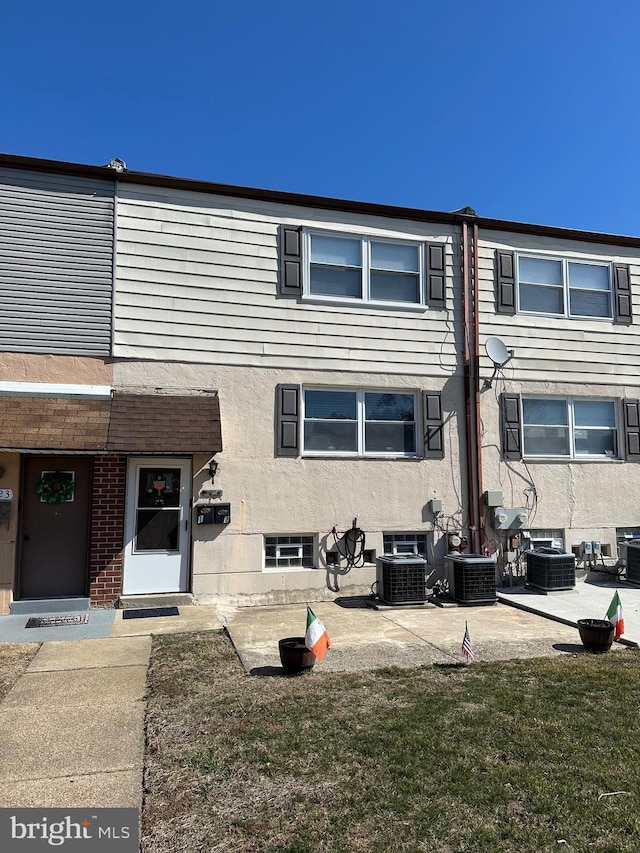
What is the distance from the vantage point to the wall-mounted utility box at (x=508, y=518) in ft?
33.1

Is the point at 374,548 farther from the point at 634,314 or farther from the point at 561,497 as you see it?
the point at 634,314

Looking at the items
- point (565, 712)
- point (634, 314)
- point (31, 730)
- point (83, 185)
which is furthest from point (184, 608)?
point (634, 314)

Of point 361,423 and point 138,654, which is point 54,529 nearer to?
point 138,654

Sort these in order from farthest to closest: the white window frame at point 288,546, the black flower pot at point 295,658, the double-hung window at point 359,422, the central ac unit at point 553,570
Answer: the double-hung window at point 359,422
the central ac unit at point 553,570
the white window frame at point 288,546
the black flower pot at point 295,658

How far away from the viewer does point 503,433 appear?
10.5 meters

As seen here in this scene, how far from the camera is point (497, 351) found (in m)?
10.3

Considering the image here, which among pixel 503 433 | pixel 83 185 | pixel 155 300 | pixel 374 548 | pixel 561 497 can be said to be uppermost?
pixel 83 185

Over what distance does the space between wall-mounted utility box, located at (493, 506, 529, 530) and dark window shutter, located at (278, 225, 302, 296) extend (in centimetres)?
486

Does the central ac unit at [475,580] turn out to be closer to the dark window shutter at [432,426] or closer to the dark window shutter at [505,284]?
the dark window shutter at [432,426]

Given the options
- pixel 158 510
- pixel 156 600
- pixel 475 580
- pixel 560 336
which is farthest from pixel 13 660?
pixel 560 336

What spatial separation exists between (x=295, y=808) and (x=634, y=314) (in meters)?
11.1

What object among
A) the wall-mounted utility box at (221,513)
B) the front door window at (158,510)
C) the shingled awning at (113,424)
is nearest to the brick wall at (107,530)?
the front door window at (158,510)

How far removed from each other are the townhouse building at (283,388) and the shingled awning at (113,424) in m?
0.04

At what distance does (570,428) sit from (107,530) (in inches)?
315
